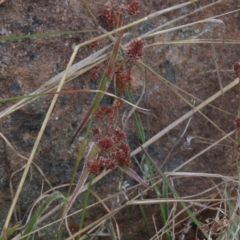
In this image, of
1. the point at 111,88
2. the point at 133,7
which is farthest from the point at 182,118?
the point at 133,7

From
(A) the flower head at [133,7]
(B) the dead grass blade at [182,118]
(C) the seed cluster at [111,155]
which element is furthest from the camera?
(B) the dead grass blade at [182,118]

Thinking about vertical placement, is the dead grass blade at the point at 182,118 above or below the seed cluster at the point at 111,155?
below

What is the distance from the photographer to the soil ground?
120cm

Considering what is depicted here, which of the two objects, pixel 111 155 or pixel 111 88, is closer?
pixel 111 155

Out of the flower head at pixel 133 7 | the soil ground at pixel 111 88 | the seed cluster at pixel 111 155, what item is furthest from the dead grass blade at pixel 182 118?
the flower head at pixel 133 7

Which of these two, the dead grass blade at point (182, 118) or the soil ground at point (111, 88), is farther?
the dead grass blade at point (182, 118)

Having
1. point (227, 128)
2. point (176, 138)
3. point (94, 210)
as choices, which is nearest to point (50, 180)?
point (94, 210)

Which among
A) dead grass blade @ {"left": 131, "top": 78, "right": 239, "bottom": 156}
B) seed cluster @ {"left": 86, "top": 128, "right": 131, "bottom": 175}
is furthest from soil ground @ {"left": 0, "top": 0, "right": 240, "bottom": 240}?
seed cluster @ {"left": 86, "top": 128, "right": 131, "bottom": 175}

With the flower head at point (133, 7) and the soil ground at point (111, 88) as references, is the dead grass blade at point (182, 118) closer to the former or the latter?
the soil ground at point (111, 88)

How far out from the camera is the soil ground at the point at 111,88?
1.20 metres

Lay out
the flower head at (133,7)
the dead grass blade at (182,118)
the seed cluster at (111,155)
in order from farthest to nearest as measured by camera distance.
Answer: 1. the dead grass blade at (182,118)
2. the flower head at (133,7)
3. the seed cluster at (111,155)

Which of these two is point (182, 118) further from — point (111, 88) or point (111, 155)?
point (111, 155)

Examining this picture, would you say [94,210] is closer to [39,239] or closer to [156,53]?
[39,239]

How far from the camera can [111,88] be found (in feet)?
4.14
